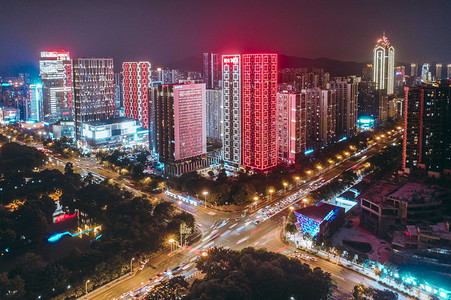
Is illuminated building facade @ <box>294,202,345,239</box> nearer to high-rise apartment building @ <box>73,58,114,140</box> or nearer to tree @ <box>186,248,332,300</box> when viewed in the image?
tree @ <box>186,248,332,300</box>

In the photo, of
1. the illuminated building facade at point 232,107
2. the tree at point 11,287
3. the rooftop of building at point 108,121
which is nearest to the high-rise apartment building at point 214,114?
the illuminated building facade at point 232,107

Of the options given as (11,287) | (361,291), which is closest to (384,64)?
(361,291)

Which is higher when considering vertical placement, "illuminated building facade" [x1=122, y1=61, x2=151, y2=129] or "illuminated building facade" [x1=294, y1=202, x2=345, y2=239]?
"illuminated building facade" [x1=122, y1=61, x2=151, y2=129]

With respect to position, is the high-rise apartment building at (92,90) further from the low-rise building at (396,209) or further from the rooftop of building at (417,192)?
the rooftop of building at (417,192)

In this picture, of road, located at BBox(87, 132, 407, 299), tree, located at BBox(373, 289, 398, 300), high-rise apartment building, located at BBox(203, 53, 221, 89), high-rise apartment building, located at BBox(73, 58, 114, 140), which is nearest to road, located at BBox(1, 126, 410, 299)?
road, located at BBox(87, 132, 407, 299)

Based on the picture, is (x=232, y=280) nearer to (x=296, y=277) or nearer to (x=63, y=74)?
(x=296, y=277)
